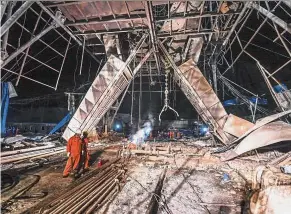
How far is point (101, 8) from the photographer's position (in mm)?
8094

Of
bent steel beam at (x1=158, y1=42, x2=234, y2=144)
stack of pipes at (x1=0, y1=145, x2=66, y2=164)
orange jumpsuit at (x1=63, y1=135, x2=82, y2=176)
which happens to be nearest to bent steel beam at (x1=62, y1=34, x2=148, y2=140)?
stack of pipes at (x1=0, y1=145, x2=66, y2=164)

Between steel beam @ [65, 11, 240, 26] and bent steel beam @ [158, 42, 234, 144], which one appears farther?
Answer: bent steel beam @ [158, 42, 234, 144]

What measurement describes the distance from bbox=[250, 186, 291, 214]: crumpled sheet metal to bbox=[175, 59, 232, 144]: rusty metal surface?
5.53 metres

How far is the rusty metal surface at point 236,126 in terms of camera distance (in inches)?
391

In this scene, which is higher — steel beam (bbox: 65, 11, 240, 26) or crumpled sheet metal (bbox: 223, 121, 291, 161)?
steel beam (bbox: 65, 11, 240, 26)

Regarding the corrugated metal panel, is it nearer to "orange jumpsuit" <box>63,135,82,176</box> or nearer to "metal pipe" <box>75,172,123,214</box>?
"orange jumpsuit" <box>63,135,82,176</box>

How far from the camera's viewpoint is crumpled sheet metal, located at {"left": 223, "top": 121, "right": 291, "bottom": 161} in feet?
26.4

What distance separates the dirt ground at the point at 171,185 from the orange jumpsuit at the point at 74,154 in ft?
1.48

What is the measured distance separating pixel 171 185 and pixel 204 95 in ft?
17.4

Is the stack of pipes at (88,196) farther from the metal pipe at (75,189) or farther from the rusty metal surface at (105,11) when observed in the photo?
the rusty metal surface at (105,11)

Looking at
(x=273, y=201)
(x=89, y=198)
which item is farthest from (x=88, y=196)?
(x=273, y=201)

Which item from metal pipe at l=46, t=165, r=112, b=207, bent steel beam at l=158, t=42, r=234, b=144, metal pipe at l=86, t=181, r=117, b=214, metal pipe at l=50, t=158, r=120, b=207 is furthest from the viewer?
bent steel beam at l=158, t=42, r=234, b=144

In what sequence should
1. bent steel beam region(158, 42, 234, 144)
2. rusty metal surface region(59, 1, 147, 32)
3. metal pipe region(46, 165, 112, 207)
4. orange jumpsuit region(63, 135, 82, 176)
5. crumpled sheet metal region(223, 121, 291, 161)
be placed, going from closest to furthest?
metal pipe region(46, 165, 112, 207), orange jumpsuit region(63, 135, 82, 176), rusty metal surface region(59, 1, 147, 32), crumpled sheet metal region(223, 121, 291, 161), bent steel beam region(158, 42, 234, 144)

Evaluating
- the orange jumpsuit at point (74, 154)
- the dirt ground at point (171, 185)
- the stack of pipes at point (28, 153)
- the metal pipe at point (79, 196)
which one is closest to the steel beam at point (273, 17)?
the dirt ground at point (171, 185)
